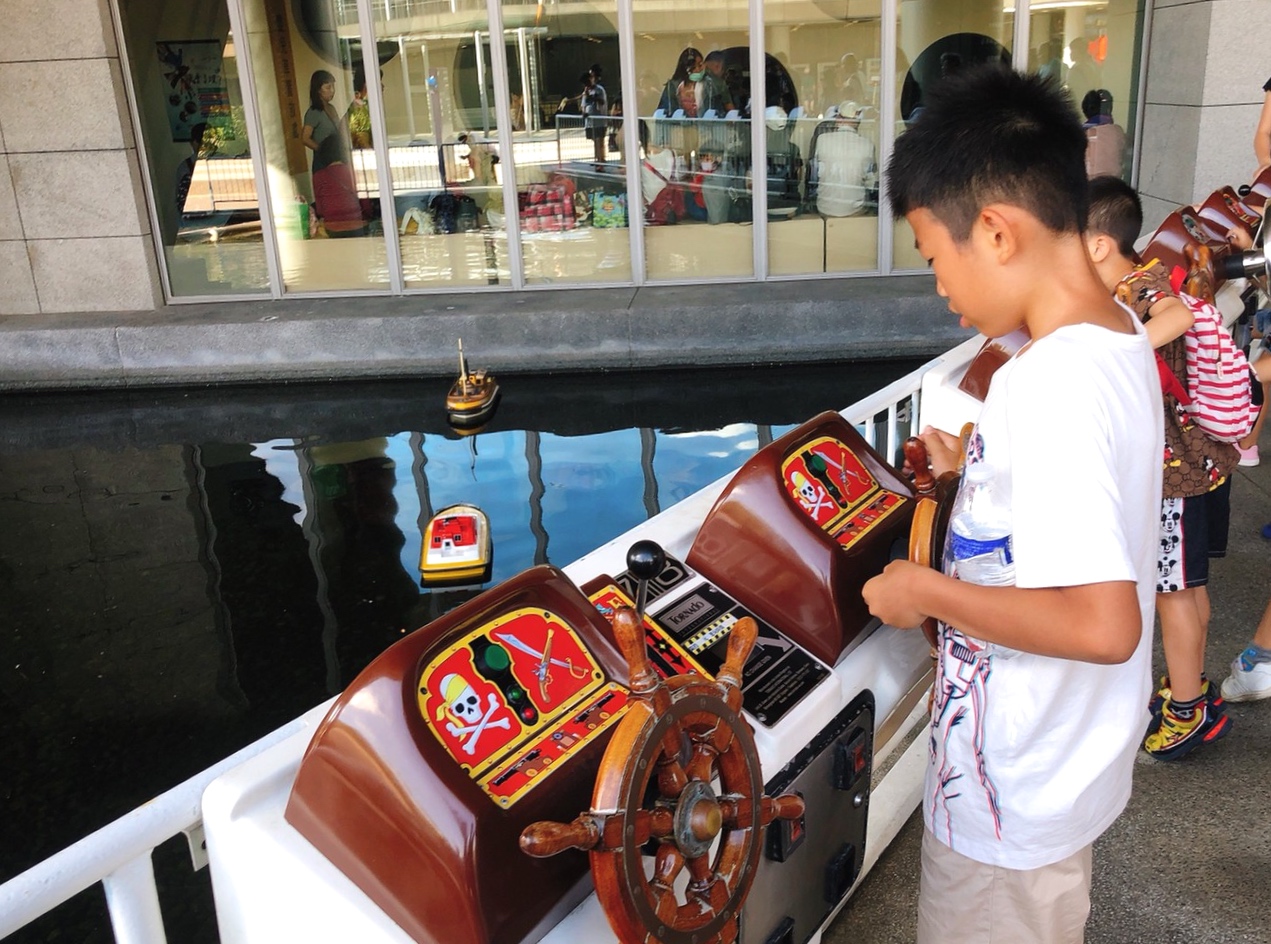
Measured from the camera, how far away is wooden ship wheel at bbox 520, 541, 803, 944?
1197 millimetres

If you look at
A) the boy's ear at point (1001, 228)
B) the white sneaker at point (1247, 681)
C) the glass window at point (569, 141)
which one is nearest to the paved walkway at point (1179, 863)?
the white sneaker at point (1247, 681)

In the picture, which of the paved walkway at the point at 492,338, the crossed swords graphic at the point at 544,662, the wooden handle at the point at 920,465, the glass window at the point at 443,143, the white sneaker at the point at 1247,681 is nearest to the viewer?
the crossed swords graphic at the point at 544,662

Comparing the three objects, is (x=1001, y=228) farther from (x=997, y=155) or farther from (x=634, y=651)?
(x=634, y=651)

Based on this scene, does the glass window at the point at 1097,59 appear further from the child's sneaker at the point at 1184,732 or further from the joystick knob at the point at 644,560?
the joystick knob at the point at 644,560

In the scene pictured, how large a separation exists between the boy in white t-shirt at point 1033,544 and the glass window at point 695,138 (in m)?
7.83

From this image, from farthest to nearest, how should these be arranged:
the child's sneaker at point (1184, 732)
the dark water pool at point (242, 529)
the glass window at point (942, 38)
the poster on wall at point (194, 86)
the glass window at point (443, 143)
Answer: the poster on wall at point (194, 86)
the glass window at point (443, 143)
the glass window at point (942, 38)
the dark water pool at point (242, 529)
the child's sneaker at point (1184, 732)

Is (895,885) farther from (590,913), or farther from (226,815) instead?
(226,815)

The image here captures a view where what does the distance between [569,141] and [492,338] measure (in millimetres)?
1993

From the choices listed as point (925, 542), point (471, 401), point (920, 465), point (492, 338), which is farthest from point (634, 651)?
point (492, 338)

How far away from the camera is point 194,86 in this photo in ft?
29.2

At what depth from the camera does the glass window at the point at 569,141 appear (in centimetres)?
866

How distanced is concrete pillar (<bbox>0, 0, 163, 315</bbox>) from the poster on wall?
1.29ft

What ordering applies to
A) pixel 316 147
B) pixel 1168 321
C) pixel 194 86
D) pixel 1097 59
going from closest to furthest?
pixel 1168 321 → pixel 1097 59 → pixel 194 86 → pixel 316 147

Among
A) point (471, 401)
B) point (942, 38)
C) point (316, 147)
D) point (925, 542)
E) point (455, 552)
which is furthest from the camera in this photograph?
point (316, 147)
